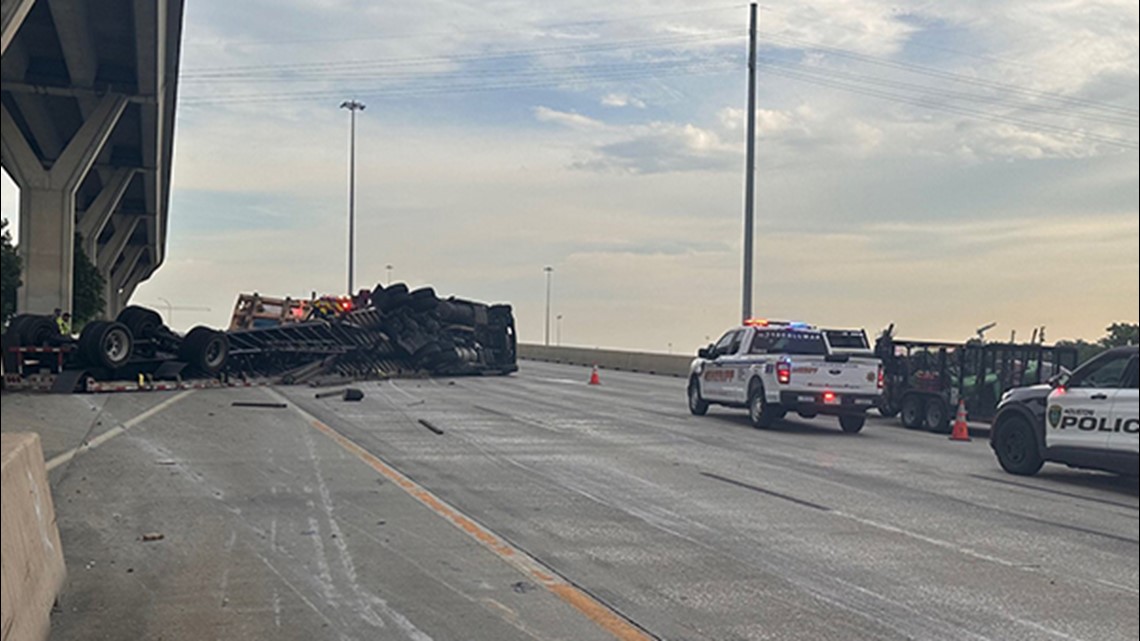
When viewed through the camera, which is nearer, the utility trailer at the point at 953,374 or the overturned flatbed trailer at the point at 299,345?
the utility trailer at the point at 953,374

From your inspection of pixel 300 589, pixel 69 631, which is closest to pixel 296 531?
pixel 300 589

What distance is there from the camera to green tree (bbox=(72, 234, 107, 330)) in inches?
1642

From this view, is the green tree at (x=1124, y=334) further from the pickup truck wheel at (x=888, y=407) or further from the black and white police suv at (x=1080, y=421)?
the pickup truck wheel at (x=888, y=407)

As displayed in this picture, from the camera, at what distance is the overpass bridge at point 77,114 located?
2392 centimetres

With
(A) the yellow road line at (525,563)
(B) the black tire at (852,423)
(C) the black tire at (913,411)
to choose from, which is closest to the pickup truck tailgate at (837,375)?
(B) the black tire at (852,423)

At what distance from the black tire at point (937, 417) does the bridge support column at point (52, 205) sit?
21.8 m

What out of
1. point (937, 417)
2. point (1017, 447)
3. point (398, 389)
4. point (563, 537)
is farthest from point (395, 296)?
point (563, 537)

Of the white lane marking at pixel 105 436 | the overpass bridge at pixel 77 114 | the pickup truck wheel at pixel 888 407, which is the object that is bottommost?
the white lane marking at pixel 105 436

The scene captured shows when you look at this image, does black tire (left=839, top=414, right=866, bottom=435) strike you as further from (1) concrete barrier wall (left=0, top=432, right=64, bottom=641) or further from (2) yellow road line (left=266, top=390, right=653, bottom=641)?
(1) concrete barrier wall (left=0, top=432, right=64, bottom=641)

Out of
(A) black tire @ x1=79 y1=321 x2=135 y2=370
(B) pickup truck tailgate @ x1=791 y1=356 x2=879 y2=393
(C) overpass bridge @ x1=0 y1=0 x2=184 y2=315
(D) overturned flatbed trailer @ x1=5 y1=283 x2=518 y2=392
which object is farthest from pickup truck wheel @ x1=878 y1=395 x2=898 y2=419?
(C) overpass bridge @ x1=0 y1=0 x2=184 y2=315

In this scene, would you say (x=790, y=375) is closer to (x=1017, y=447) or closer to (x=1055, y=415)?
(x=1017, y=447)

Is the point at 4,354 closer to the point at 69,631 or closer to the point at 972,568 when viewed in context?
the point at 69,631

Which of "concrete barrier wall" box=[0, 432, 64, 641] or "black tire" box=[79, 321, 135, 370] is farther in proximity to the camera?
"black tire" box=[79, 321, 135, 370]

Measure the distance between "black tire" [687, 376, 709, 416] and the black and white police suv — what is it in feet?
27.9
